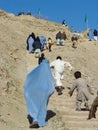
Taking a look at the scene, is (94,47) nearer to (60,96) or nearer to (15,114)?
(60,96)

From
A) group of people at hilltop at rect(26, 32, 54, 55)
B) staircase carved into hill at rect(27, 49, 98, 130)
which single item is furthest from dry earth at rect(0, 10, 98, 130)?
group of people at hilltop at rect(26, 32, 54, 55)

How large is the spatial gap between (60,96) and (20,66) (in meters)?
6.94

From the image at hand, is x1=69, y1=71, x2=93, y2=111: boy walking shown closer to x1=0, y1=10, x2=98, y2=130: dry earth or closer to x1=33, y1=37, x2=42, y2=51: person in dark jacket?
x1=0, y1=10, x2=98, y2=130: dry earth

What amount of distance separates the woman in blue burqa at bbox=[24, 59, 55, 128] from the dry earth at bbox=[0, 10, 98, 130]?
0.93 feet

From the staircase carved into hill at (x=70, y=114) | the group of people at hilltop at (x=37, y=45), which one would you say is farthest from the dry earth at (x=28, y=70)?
the group of people at hilltop at (x=37, y=45)

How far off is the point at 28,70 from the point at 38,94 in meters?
9.02

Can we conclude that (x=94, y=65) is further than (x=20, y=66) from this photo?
Yes

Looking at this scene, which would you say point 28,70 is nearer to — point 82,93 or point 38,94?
point 82,93

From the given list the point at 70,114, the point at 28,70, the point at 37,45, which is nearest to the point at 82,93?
the point at 70,114

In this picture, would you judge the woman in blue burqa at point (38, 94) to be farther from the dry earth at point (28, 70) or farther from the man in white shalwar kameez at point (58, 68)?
the man in white shalwar kameez at point (58, 68)

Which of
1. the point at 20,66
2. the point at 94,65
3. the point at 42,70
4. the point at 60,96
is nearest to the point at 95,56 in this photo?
the point at 94,65

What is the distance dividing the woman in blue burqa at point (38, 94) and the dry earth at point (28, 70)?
11.1 inches

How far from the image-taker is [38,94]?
13.1 metres

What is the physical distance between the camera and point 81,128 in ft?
40.9
